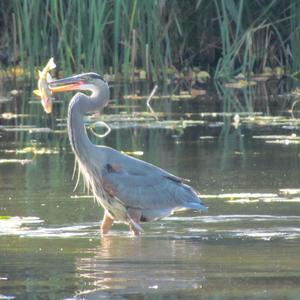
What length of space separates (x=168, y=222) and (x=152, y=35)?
395 inches

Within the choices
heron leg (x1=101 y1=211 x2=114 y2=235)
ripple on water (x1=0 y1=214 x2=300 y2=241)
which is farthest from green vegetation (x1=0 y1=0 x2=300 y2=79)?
heron leg (x1=101 y1=211 x2=114 y2=235)

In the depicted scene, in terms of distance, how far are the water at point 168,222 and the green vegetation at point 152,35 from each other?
10.6ft

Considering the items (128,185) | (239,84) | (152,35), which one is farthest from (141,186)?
(239,84)

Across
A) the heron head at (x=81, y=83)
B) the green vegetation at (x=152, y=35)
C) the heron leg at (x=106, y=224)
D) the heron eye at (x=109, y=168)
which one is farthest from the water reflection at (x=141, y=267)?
the green vegetation at (x=152, y=35)

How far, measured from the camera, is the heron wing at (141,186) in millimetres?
8445

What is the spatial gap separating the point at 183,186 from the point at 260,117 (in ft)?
19.4

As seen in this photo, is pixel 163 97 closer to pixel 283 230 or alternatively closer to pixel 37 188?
pixel 37 188

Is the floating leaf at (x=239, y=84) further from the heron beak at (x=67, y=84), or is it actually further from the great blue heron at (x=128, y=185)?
the great blue heron at (x=128, y=185)

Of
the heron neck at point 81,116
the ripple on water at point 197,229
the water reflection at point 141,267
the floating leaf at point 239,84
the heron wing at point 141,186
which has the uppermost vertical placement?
the floating leaf at point 239,84

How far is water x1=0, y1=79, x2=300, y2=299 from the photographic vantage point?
6.13m

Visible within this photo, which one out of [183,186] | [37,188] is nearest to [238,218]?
[183,186]

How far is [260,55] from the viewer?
1994cm

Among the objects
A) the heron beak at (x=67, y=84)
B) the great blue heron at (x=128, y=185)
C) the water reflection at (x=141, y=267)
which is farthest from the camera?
the heron beak at (x=67, y=84)

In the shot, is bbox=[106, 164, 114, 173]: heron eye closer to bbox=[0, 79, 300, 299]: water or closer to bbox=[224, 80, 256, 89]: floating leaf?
bbox=[0, 79, 300, 299]: water
